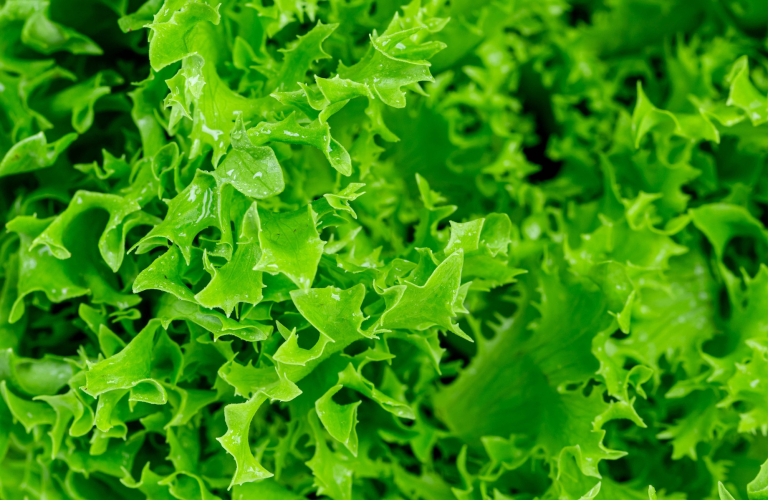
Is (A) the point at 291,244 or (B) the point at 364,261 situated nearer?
(A) the point at 291,244

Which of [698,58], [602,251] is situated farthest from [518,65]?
[602,251]

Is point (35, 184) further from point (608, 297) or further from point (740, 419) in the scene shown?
point (740, 419)

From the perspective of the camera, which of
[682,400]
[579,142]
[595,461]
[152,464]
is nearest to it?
[595,461]

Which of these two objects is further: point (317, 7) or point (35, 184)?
point (35, 184)

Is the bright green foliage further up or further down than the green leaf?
further down

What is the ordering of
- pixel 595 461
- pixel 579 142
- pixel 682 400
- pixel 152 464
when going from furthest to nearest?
pixel 579 142, pixel 682 400, pixel 152 464, pixel 595 461

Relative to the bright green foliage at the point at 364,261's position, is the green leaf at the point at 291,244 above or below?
above

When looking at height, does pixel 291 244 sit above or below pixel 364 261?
above

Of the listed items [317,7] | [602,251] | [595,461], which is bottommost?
[595,461]
